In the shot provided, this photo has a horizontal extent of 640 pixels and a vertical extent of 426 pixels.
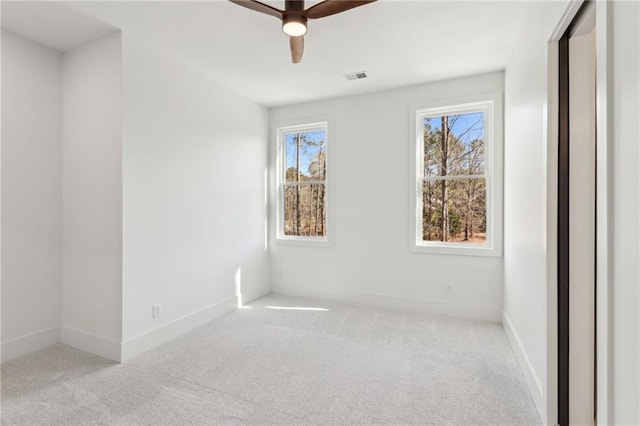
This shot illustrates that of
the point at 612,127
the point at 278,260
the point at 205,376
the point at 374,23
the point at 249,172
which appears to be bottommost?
the point at 205,376

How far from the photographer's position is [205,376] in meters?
2.33

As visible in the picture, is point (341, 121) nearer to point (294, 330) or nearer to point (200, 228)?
point (200, 228)

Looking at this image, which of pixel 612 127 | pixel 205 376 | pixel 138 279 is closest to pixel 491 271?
pixel 612 127

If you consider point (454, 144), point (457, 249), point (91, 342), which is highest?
point (454, 144)

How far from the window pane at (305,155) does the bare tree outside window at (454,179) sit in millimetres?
1388

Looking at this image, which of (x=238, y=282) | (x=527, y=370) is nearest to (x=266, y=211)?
(x=238, y=282)

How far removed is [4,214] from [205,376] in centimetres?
211

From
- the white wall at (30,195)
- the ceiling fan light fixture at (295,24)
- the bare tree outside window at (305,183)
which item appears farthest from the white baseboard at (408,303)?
the ceiling fan light fixture at (295,24)

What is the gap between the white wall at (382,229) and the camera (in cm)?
352

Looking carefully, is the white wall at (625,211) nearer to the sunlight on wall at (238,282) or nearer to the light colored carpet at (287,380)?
the light colored carpet at (287,380)

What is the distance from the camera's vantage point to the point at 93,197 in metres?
2.71

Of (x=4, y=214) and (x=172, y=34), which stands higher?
(x=172, y=34)

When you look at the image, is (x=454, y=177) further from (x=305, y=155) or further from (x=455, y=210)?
(x=305, y=155)

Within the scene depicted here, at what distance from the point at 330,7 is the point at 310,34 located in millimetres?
773
